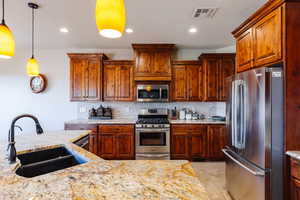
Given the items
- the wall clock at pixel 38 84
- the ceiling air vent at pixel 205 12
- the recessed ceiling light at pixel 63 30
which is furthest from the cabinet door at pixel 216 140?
the wall clock at pixel 38 84

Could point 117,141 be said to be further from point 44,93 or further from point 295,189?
point 295,189

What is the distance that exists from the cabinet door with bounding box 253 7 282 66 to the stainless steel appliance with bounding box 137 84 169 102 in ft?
7.40

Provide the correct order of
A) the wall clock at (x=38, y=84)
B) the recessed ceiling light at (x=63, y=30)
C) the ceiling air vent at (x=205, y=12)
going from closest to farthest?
the ceiling air vent at (x=205, y=12)
the recessed ceiling light at (x=63, y=30)
the wall clock at (x=38, y=84)

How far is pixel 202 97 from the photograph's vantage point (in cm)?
A: 416

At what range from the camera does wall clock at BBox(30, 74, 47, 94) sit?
4.45 m

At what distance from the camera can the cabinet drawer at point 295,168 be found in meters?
1.56

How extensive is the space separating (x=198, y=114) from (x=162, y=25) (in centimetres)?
242

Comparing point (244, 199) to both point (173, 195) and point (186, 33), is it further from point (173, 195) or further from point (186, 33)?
point (186, 33)

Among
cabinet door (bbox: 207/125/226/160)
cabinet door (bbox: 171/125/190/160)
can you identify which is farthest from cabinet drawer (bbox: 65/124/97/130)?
cabinet door (bbox: 207/125/226/160)

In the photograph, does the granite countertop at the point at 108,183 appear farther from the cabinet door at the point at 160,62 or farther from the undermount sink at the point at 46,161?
the cabinet door at the point at 160,62

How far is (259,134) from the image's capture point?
1.80 meters

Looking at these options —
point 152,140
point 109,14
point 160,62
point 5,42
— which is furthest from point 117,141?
point 109,14

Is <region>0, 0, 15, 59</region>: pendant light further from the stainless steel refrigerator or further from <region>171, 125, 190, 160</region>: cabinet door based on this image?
<region>171, 125, 190, 160</region>: cabinet door

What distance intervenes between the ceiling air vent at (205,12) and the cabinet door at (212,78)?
1.45 metres
